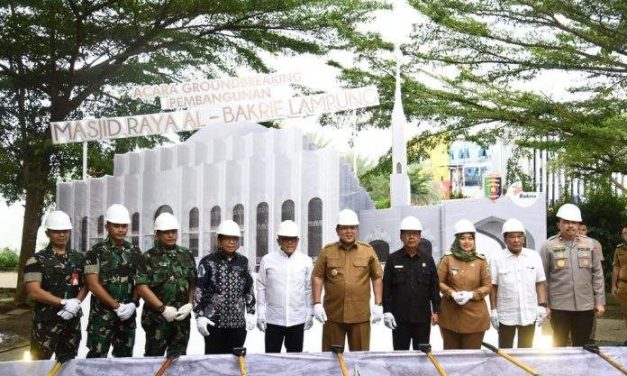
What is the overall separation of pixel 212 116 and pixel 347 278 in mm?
6897

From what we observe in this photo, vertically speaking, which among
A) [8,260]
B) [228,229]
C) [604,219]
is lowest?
[8,260]

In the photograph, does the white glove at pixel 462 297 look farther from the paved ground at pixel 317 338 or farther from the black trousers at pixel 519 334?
the paved ground at pixel 317 338

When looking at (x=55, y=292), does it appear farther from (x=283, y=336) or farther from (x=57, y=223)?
(x=283, y=336)

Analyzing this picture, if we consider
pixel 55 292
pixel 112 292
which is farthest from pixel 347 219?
pixel 55 292

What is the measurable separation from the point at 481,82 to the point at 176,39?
625cm

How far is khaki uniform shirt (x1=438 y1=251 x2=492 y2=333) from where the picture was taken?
552 centimetres

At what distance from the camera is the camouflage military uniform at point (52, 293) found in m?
5.19

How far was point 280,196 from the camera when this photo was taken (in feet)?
33.7

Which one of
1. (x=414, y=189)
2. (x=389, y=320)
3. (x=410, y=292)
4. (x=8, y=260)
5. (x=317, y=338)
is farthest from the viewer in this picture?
(x=414, y=189)

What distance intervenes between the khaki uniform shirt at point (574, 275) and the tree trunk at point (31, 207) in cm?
1077

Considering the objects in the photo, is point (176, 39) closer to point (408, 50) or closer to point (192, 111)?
point (192, 111)

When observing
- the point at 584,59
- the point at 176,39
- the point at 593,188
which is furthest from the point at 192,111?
the point at 593,188

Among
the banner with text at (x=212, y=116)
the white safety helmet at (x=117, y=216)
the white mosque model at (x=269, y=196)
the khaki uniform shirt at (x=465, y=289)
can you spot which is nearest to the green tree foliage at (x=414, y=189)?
the banner with text at (x=212, y=116)

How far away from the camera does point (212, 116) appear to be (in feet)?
39.3
